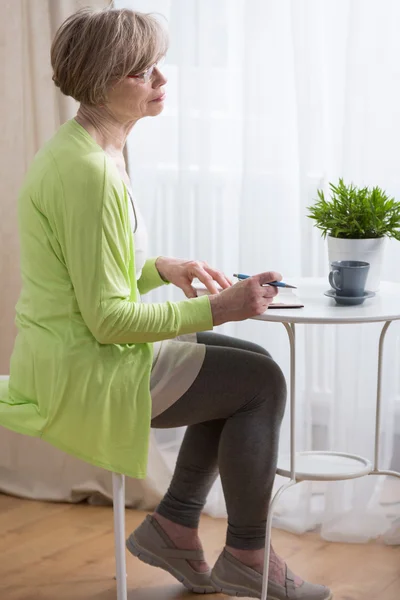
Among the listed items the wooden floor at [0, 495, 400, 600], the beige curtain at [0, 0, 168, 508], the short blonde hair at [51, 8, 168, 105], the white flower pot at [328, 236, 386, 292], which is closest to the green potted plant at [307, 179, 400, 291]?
the white flower pot at [328, 236, 386, 292]

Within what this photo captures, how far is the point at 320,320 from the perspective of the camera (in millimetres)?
1637

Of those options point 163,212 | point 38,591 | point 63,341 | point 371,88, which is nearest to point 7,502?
point 38,591

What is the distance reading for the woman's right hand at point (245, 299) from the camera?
5.39 ft

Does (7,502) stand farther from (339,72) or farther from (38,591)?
(339,72)

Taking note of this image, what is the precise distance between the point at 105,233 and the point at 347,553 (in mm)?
1139

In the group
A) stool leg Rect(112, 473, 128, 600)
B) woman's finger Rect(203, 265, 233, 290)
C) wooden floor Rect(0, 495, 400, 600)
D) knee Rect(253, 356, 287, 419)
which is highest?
woman's finger Rect(203, 265, 233, 290)

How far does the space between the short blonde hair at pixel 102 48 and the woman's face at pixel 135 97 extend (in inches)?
0.8

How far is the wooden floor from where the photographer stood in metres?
2.11

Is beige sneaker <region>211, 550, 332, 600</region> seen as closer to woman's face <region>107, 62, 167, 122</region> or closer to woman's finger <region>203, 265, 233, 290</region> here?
woman's finger <region>203, 265, 233, 290</region>

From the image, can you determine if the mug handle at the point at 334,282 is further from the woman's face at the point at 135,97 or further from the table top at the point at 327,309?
the woman's face at the point at 135,97

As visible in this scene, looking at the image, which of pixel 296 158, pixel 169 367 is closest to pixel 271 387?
pixel 169 367

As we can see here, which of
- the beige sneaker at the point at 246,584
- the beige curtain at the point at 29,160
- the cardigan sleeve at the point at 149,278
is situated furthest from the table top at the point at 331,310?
the beige curtain at the point at 29,160

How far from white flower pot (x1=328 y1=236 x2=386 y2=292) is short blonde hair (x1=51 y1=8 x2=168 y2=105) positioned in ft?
1.67

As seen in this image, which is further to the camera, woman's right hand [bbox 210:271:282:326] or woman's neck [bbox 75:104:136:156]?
woman's neck [bbox 75:104:136:156]
